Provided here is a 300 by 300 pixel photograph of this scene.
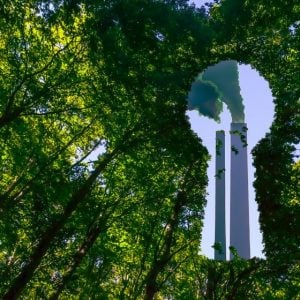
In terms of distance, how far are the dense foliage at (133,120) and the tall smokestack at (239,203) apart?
85.1 ft

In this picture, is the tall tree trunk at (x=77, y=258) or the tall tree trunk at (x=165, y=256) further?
the tall tree trunk at (x=77, y=258)

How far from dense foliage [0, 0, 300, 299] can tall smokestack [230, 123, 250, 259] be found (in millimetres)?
25928

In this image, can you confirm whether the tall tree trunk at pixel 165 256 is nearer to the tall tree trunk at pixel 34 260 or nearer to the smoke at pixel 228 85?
the tall tree trunk at pixel 34 260

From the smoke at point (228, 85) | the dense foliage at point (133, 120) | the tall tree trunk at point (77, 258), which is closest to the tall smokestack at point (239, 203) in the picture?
the smoke at point (228, 85)

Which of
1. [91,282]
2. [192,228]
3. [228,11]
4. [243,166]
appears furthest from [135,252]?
[243,166]

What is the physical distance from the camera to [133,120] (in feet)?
43.4

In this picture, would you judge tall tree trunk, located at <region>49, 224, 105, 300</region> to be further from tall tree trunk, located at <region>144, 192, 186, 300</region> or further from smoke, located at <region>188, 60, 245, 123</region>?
smoke, located at <region>188, 60, 245, 123</region>

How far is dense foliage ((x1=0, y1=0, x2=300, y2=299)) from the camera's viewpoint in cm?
1064

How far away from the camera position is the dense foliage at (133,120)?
1064 cm

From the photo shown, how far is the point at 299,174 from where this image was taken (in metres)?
12.9

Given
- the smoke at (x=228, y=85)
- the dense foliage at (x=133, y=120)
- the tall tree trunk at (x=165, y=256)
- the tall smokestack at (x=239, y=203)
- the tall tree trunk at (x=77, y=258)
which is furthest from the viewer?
the smoke at (x=228, y=85)

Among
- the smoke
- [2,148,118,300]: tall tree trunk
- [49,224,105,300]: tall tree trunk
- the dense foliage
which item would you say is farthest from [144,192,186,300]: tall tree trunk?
the smoke

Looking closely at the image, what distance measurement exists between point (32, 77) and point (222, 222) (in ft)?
123

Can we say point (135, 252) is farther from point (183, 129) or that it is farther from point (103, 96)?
point (103, 96)
